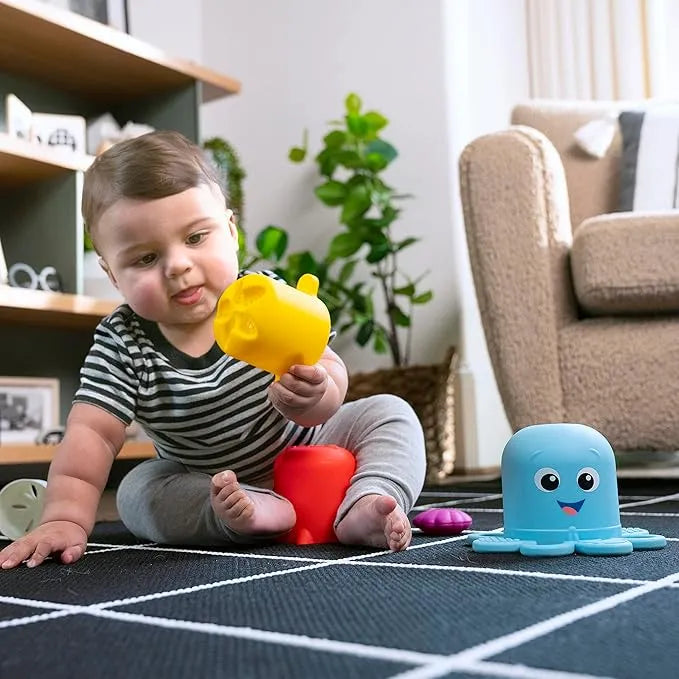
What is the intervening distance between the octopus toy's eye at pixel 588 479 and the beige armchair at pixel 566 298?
0.68 m

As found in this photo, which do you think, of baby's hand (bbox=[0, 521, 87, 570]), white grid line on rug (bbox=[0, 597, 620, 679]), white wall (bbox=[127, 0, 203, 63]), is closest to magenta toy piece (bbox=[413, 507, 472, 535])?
baby's hand (bbox=[0, 521, 87, 570])

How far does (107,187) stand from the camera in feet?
3.46

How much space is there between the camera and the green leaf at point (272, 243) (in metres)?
2.47

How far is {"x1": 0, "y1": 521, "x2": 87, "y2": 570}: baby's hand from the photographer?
2.92ft

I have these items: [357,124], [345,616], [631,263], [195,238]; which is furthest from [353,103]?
[345,616]

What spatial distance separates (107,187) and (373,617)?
632 mm

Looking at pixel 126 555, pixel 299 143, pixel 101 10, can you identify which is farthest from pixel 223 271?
pixel 299 143

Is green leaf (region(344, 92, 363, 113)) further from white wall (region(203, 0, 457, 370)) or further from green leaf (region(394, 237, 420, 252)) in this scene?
green leaf (region(394, 237, 420, 252))

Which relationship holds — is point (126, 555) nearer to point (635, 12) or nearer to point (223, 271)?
point (223, 271)

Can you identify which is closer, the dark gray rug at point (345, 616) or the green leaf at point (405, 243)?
the dark gray rug at point (345, 616)

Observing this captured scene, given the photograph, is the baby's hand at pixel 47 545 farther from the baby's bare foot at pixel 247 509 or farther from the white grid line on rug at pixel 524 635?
the white grid line on rug at pixel 524 635

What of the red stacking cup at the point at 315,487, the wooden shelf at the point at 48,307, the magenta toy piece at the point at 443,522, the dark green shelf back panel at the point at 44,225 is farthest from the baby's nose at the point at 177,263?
the dark green shelf back panel at the point at 44,225

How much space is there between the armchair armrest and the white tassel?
35 centimetres

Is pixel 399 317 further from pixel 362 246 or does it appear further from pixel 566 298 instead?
pixel 566 298
